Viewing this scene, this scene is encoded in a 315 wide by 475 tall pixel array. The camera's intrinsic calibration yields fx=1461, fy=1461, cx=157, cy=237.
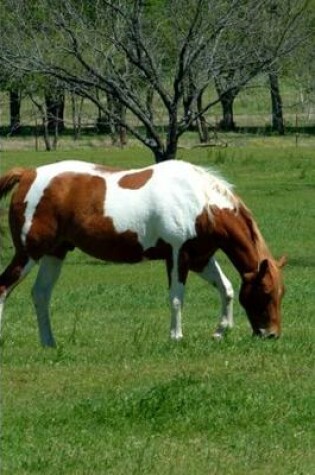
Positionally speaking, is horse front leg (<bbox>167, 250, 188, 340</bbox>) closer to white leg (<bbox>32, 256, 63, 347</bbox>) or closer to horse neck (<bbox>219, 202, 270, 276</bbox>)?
horse neck (<bbox>219, 202, 270, 276</bbox>)

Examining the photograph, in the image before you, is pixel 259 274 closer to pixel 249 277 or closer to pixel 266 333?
pixel 249 277

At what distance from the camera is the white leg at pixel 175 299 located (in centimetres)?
1266

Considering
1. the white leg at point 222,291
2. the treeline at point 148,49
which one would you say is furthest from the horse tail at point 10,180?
the treeline at point 148,49

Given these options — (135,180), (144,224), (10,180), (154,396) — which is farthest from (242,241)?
(154,396)

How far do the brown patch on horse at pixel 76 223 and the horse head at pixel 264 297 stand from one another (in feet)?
3.38

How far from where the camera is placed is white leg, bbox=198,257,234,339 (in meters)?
13.0

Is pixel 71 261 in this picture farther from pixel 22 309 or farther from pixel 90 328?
pixel 90 328

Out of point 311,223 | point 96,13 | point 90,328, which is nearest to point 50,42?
point 96,13

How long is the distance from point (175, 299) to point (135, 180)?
113cm

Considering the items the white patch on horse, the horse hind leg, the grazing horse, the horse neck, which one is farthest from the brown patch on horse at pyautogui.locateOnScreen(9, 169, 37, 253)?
the horse neck

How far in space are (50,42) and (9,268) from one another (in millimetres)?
15178

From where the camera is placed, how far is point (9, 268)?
1302cm

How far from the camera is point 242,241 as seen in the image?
1313 cm

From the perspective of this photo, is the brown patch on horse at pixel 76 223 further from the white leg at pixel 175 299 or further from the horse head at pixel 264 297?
the horse head at pixel 264 297
